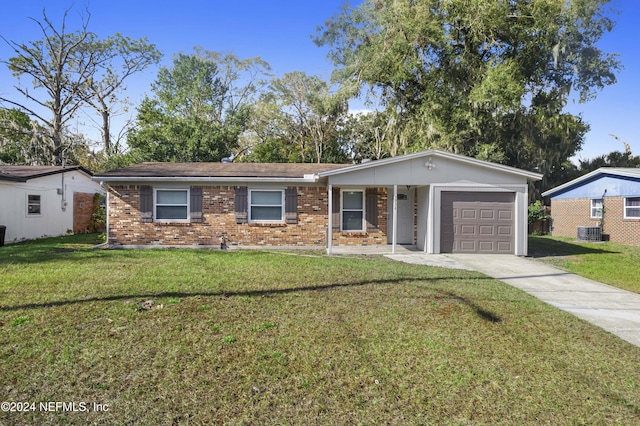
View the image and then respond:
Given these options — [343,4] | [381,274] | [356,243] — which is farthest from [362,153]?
[381,274]

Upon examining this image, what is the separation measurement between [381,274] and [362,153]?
75.4ft

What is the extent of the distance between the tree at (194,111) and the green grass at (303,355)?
18.2 metres

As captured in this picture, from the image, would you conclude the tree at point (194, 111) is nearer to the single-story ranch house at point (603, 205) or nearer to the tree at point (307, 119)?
the tree at point (307, 119)

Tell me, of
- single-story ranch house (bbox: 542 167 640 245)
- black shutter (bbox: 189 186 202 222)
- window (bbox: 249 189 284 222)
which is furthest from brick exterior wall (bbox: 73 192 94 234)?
single-story ranch house (bbox: 542 167 640 245)

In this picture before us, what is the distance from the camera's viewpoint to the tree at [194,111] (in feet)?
78.0

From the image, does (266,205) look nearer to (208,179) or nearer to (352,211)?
(208,179)

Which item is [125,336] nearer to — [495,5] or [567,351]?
[567,351]

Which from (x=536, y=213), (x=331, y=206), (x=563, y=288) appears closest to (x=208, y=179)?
(x=331, y=206)

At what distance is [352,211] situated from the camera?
1323 centimetres

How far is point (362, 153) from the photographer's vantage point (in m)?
30.2

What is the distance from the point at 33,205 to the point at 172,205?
744 cm

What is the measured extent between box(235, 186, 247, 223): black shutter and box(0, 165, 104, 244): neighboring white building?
28.8 ft

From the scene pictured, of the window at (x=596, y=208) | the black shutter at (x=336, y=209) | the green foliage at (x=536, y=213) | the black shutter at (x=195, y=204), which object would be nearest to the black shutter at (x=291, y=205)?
the black shutter at (x=336, y=209)

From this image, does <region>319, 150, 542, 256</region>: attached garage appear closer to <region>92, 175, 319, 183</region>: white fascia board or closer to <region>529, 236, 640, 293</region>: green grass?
<region>92, 175, 319, 183</region>: white fascia board
